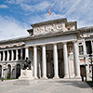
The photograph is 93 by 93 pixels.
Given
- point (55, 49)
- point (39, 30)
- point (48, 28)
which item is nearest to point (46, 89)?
point (55, 49)

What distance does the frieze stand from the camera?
128ft

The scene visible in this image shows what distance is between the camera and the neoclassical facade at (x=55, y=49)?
35.9 m

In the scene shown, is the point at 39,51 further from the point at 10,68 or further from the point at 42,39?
the point at 10,68

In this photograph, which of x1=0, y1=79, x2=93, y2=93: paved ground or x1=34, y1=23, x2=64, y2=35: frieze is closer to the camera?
x1=0, y1=79, x2=93, y2=93: paved ground

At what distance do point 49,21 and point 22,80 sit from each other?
24675 mm

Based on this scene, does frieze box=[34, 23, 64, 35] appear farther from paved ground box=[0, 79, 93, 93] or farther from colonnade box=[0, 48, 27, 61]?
paved ground box=[0, 79, 93, 93]

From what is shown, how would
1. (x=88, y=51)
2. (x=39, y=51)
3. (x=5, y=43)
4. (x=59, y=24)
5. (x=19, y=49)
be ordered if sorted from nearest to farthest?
(x=59, y=24), (x=88, y=51), (x=39, y=51), (x=19, y=49), (x=5, y=43)

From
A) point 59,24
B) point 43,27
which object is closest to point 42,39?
point 43,27

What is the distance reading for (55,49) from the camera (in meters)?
37.1

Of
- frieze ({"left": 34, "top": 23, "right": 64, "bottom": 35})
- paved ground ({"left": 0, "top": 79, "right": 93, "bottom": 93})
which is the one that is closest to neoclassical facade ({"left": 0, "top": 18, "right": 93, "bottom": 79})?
frieze ({"left": 34, "top": 23, "right": 64, "bottom": 35})

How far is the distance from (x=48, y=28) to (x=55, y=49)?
7823mm

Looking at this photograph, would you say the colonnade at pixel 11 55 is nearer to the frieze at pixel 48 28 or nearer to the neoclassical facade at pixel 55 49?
the neoclassical facade at pixel 55 49

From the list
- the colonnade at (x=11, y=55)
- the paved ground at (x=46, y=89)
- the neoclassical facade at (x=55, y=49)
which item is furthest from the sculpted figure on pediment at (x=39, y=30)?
the paved ground at (x=46, y=89)

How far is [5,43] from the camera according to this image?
56.0m
